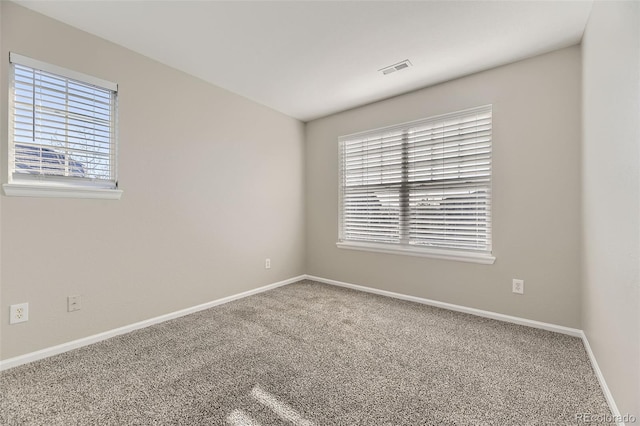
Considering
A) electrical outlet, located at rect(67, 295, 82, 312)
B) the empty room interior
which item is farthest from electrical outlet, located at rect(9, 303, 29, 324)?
electrical outlet, located at rect(67, 295, 82, 312)

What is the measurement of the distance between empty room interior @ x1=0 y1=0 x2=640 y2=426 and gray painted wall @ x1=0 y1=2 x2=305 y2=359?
0.02 m

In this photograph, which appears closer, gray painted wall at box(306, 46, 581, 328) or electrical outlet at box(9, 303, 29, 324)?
electrical outlet at box(9, 303, 29, 324)

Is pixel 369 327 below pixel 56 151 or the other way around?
below

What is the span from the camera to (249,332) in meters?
2.28

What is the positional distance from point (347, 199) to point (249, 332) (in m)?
2.11

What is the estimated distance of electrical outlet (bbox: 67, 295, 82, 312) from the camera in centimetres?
198

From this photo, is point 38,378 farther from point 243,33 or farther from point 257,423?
point 243,33

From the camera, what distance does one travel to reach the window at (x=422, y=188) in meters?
2.65

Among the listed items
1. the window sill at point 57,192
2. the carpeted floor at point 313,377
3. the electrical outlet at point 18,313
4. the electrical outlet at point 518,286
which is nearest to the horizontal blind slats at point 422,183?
the electrical outlet at point 518,286

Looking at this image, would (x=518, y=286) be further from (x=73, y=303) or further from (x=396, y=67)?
(x=73, y=303)

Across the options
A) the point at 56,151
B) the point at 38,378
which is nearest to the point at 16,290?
the point at 38,378

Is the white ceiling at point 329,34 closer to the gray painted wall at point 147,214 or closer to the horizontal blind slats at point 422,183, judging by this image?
the gray painted wall at point 147,214

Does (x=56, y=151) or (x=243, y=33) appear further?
(x=243, y=33)

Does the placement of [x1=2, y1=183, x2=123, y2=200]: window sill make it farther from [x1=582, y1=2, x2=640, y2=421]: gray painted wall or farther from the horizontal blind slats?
[x1=582, y1=2, x2=640, y2=421]: gray painted wall
